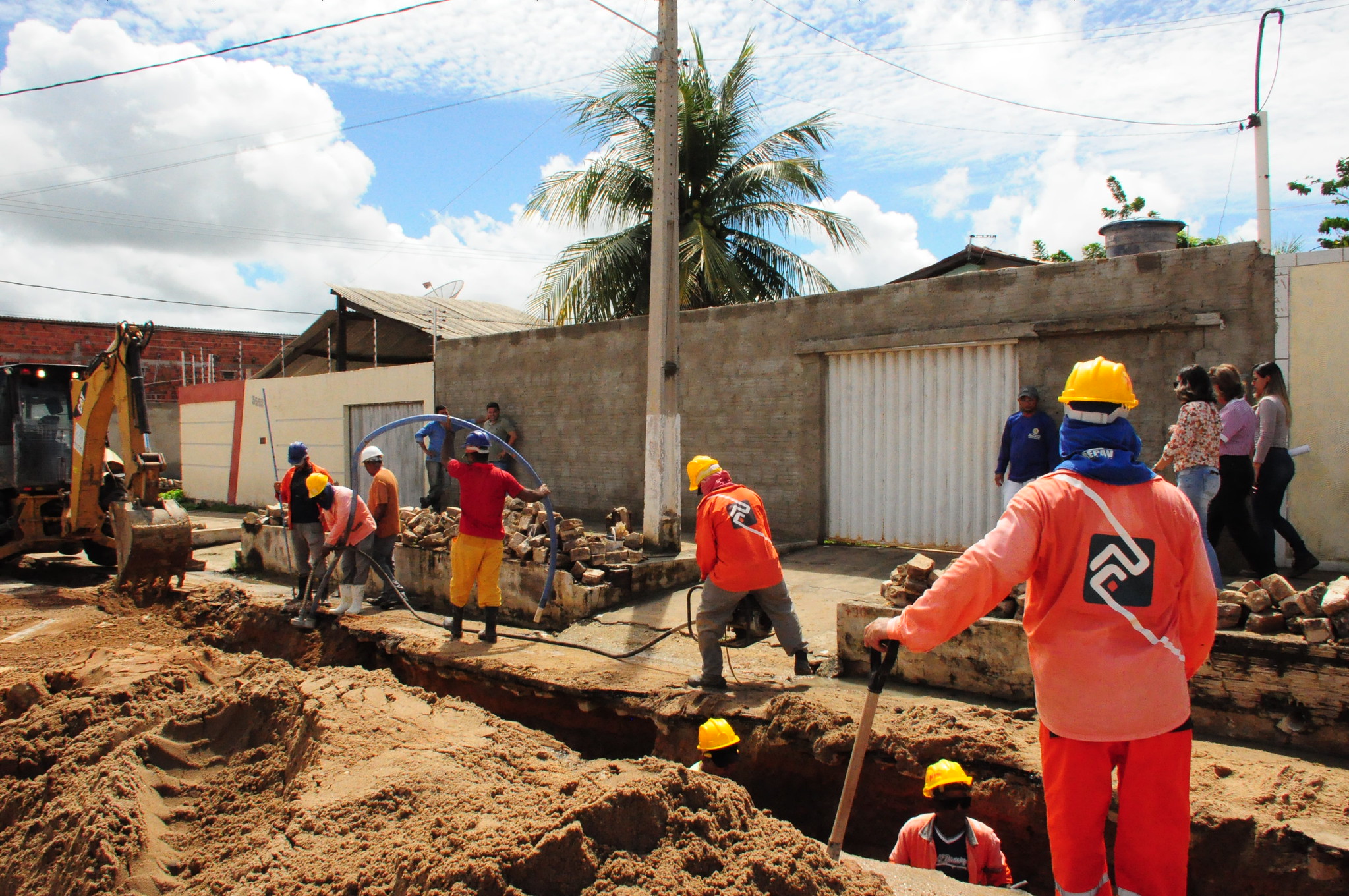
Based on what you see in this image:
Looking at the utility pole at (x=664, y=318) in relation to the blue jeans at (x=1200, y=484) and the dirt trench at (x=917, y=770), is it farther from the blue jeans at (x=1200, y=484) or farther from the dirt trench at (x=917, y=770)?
the blue jeans at (x=1200, y=484)

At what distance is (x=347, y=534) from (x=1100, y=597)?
731 centimetres

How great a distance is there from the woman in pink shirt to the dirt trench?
2667mm

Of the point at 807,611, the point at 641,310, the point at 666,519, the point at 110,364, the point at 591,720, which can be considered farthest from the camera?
the point at 641,310

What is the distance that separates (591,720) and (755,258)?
12.4m

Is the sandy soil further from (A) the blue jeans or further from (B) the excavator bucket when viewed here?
(A) the blue jeans

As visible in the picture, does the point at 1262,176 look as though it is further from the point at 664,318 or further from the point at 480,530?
the point at 480,530

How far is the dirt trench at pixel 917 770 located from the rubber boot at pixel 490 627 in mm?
509

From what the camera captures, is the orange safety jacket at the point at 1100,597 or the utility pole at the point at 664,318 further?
the utility pole at the point at 664,318

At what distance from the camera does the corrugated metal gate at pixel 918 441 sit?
8781 mm

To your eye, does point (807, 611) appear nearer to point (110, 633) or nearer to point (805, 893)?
point (805, 893)

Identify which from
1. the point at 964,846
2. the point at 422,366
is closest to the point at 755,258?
the point at 422,366

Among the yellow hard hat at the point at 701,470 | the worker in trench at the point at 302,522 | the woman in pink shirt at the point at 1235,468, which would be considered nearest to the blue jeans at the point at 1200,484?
the woman in pink shirt at the point at 1235,468

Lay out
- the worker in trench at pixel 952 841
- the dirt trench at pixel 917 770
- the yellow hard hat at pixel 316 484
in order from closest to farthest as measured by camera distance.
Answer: the dirt trench at pixel 917 770
the worker in trench at pixel 952 841
the yellow hard hat at pixel 316 484

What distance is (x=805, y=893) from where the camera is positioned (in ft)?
9.51
